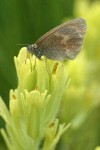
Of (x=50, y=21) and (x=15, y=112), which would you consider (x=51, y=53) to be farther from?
(x=50, y=21)

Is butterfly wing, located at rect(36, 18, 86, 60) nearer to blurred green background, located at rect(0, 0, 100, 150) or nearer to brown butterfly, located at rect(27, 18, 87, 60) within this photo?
brown butterfly, located at rect(27, 18, 87, 60)

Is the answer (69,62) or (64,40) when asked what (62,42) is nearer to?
(64,40)

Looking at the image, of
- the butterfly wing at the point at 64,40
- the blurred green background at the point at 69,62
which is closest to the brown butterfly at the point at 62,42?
the butterfly wing at the point at 64,40

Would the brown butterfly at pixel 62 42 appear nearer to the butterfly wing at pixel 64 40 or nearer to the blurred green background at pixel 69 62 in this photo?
the butterfly wing at pixel 64 40

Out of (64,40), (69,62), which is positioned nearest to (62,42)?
(64,40)

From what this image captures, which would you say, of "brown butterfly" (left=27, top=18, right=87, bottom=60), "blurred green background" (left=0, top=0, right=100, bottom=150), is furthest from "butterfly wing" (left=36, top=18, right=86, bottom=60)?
"blurred green background" (left=0, top=0, right=100, bottom=150)

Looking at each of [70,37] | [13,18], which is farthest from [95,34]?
[70,37]
